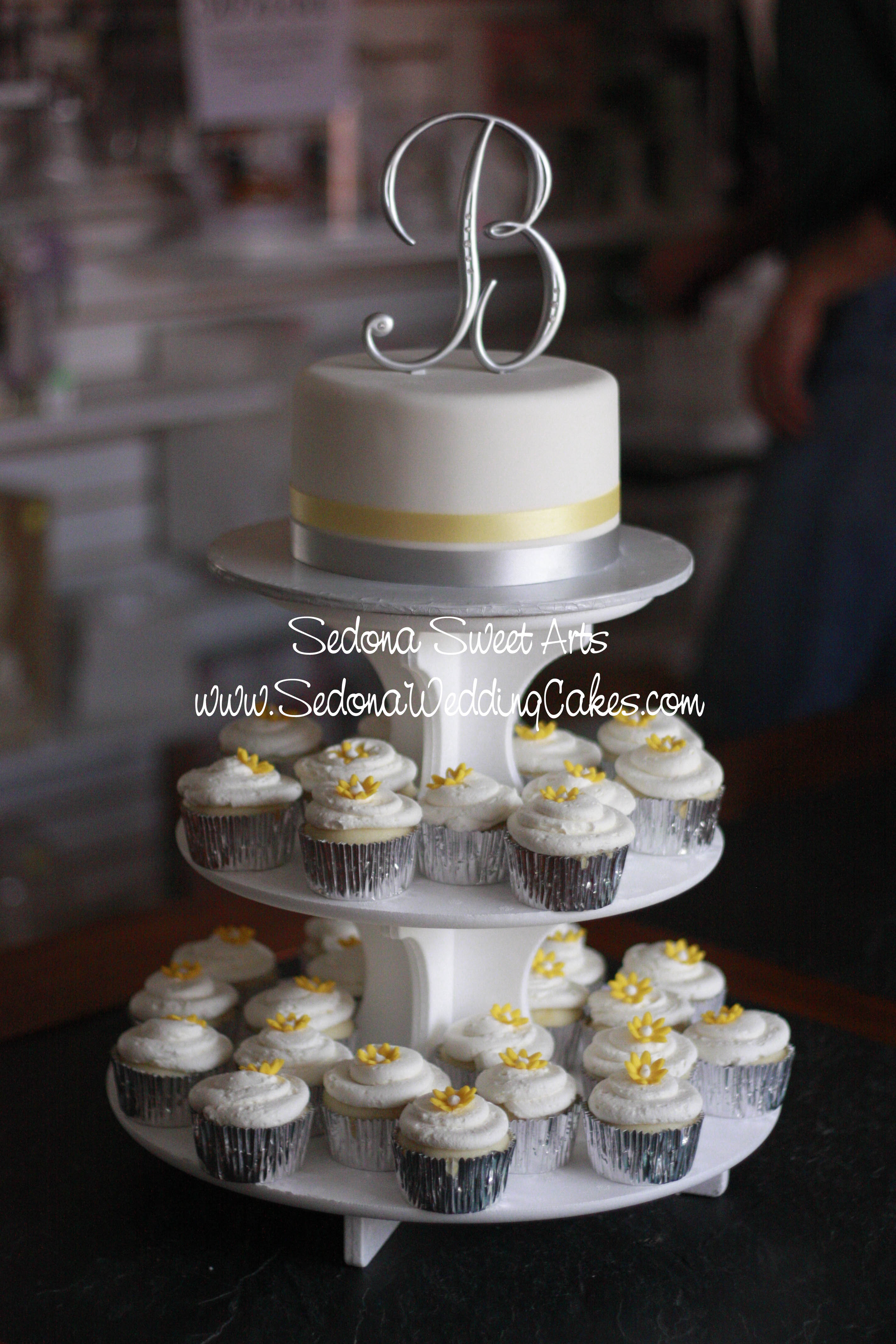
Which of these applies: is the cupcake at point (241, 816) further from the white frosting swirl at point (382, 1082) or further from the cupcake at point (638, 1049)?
the cupcake at point (638, 1049)

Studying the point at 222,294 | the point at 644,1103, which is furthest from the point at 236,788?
the point at 222,294

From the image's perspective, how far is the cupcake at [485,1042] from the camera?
44.0 inches

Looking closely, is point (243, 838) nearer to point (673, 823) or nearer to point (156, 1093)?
point (156, 1093)

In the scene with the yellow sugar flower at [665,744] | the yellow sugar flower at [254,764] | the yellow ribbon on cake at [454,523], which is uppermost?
the yellow ribbon on cake at [454,523]

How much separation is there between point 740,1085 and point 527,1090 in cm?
17

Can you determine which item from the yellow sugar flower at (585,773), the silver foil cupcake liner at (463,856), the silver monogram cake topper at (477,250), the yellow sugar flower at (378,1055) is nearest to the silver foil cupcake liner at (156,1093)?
the yellow sugar flower at (378,1055)

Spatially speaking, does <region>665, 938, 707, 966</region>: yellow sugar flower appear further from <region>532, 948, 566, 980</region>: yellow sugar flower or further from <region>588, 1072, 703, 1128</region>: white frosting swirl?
<region>588, 1072, 703, 1128</region>: white frosting swirl

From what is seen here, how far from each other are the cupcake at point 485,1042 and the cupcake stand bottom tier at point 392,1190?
2.9 inches

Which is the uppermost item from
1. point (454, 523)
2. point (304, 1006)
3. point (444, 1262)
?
point (454, 523)

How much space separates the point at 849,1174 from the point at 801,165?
1.93 metres

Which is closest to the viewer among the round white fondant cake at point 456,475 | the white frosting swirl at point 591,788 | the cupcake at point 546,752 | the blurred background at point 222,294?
the round white fondant cake at point 456,475

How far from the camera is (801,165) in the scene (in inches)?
106

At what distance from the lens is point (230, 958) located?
1268 mm

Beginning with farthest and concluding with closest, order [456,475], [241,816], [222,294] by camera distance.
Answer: [222,294] → [241,816] → [456,475]
